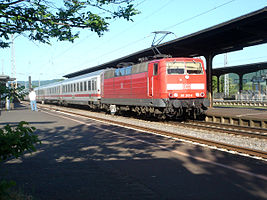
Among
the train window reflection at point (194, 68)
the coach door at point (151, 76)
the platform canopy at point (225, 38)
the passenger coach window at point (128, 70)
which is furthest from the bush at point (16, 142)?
the passenger coach window at point (128, 70)

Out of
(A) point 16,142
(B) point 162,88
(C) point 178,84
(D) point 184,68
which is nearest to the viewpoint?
(A) point 16,142

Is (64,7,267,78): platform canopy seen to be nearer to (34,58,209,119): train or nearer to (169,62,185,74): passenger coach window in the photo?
(34,58,209,119): train

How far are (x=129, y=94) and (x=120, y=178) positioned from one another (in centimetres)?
1220

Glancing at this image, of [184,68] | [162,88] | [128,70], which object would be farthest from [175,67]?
[128,70]

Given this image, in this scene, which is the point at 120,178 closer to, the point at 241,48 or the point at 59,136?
the point at 59,136

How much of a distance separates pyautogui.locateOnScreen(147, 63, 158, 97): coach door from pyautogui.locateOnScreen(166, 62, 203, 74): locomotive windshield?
0.78 meters

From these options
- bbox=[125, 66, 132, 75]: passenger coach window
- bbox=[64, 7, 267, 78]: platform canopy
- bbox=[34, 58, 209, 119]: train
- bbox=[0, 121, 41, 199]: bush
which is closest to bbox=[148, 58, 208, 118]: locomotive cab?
bbox=[34, 58, 209, 119]: train

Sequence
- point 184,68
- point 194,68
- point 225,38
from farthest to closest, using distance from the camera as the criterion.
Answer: point 225,38 < point 194,68 < point 184,68

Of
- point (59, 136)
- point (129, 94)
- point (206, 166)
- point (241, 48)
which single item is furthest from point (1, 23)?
point (241, 48)

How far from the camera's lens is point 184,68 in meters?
14.5

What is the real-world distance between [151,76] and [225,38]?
22.8ft

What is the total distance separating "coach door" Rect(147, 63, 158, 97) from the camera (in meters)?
14.6

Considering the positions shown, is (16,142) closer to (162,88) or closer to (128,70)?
(162,88)

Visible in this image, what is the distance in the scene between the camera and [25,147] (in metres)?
3.56
